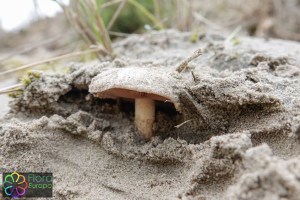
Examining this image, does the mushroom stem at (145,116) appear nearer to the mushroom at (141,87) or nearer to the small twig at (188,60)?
the mushroom at (141,87)

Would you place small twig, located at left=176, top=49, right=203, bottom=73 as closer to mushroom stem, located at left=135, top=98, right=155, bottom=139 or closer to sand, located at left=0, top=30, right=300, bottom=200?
sand, located at left=0, top=30, right=300, bottom=200

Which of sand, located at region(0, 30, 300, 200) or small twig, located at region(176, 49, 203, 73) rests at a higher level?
small twig, located at region(176, 49, 203, 73)

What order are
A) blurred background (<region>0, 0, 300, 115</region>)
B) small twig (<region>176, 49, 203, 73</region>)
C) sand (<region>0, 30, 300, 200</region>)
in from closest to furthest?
sand (<region>0, 30, 300, 200</region>), small twig (<region>176, 49, 203, 73</region>), blurred background (<region>0, 0, 300, 115</region>)

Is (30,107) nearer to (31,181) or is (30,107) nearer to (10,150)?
(10,150)

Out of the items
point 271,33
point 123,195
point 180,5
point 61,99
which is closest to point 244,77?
point 123,195

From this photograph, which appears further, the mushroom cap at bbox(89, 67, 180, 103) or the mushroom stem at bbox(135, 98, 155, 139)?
the mushroom stem at bbox(135, 98, 155, 139)

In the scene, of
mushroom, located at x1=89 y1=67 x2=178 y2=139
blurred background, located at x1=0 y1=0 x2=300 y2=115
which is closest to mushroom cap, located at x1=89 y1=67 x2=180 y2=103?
mushroom, located at x1=89 y1=67 x2=178 y2=139
